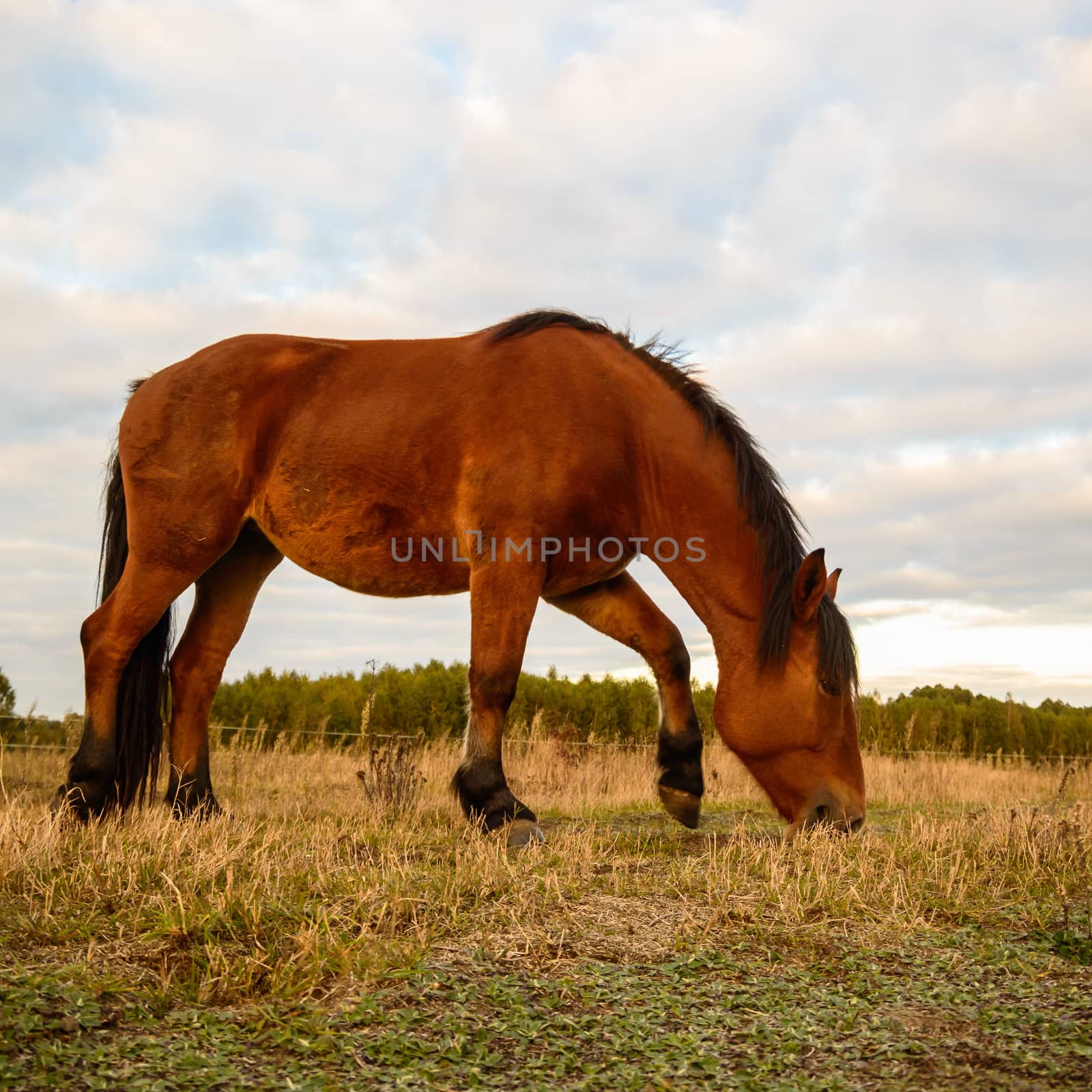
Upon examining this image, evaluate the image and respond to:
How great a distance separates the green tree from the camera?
13.9 m

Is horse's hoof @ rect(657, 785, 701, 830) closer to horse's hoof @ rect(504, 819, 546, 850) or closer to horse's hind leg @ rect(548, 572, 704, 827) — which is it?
horse's hind leg @ rect(548, 572, 704, 827)

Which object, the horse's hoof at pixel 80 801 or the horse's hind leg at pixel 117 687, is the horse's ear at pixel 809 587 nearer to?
the horse's hind leg at pixel 117 687

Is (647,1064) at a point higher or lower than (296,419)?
lower

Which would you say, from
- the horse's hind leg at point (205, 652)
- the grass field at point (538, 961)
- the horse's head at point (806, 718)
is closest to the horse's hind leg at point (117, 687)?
the horse's hind leg at point (205, 652)

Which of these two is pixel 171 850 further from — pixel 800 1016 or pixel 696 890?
pixel 800 1016

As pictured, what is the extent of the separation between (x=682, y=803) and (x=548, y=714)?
875 centimetres

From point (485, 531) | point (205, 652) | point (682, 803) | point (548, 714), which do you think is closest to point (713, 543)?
point (485, 531)

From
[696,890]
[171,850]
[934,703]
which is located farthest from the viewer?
[934,703]

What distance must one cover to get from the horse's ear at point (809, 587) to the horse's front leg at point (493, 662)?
1.37 meters

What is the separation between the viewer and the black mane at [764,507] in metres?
5.18

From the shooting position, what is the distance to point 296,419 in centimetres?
604

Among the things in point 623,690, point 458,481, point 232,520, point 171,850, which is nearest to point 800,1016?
point 171,850

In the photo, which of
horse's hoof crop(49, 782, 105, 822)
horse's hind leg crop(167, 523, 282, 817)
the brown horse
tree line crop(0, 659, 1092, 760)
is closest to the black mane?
the brown horse

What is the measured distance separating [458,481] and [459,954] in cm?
300
